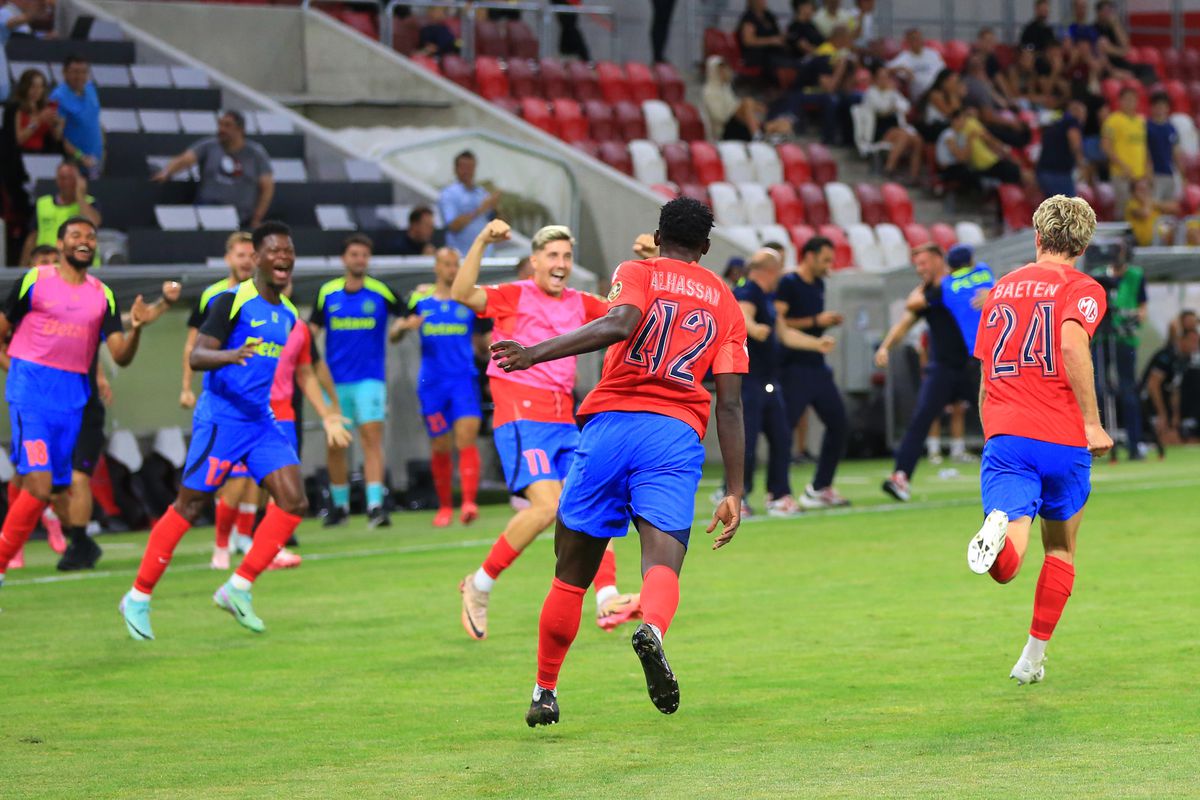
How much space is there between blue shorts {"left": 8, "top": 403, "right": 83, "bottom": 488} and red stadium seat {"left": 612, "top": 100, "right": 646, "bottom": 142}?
15329 millimetres

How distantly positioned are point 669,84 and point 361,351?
43.2 feet

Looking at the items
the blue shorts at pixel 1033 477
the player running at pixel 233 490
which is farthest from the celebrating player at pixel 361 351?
the blue shorts at pixel 1033 477

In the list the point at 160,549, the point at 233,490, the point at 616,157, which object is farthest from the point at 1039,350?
the point at 616,157

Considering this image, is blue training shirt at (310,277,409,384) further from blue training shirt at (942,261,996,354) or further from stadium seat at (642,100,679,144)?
stadium seat at (642,100,679,144)

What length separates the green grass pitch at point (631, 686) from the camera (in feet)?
20.8

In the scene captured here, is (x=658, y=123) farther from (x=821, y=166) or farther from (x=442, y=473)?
(x=442, y=473)

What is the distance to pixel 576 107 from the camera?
26.0m

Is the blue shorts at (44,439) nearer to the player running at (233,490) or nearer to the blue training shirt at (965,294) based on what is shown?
the player running at (233,490)


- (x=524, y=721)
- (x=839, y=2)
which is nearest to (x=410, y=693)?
(x=524, y=721)

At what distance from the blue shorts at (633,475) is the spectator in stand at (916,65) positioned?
2302 cm

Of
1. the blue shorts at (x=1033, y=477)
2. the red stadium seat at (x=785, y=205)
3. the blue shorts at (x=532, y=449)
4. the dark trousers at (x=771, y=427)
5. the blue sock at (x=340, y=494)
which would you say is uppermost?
the blue shorts at (x=1033, y=477)

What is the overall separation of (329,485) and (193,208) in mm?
3909

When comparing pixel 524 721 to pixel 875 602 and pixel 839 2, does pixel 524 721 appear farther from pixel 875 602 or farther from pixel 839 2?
pixel 839 2

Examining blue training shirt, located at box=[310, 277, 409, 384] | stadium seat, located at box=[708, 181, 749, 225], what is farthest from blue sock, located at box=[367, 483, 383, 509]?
stadium seat, located at box=[708, 181, 749, 225]
